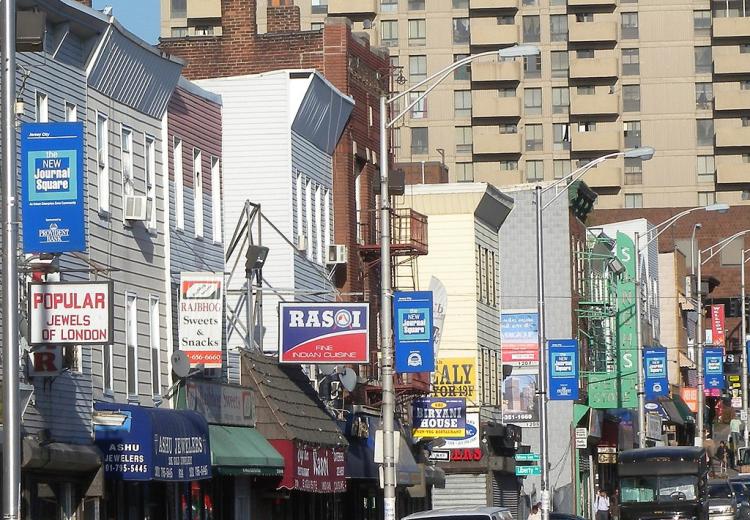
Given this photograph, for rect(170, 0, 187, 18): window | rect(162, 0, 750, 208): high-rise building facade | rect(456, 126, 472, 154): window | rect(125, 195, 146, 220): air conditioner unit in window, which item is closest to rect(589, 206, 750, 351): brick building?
rect(162, 0, 750, 208): high-rise building facade

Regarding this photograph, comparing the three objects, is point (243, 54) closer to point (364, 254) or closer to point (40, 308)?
point (364, 254)

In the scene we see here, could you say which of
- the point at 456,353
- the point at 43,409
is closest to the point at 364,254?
the point at 456,353

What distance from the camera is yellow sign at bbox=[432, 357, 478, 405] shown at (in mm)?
54062

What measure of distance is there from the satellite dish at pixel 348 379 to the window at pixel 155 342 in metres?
9.25

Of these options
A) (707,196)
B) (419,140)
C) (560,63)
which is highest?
(560,63)

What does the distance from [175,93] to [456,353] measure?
21.8 meters

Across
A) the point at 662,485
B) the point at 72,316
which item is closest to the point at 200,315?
the point at 72,316

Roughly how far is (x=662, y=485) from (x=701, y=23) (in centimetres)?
8131

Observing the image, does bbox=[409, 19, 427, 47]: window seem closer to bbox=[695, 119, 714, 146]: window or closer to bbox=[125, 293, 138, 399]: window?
bbox=[695, 119, 714, 146]: window

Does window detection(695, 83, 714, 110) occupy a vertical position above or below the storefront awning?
above

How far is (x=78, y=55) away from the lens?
96.6 feet

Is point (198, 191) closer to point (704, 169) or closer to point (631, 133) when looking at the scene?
point (631, 133)

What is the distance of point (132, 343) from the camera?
31.5 meters

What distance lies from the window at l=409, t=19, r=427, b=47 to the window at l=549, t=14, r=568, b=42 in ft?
30.1
